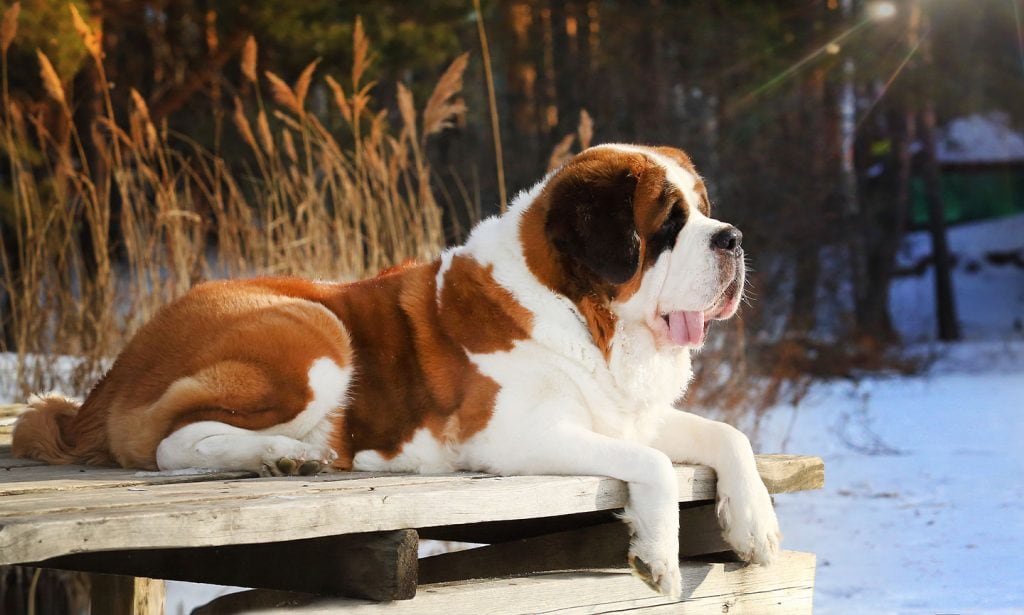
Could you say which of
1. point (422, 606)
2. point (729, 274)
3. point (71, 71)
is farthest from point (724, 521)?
point (71, 71)

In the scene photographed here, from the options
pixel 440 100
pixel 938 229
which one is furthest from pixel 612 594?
pixel 938 229

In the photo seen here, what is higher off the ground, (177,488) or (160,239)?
(160,239)

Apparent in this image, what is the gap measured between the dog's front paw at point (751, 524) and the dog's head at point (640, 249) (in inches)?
14.1

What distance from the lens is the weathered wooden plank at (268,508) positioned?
1851 millimetres

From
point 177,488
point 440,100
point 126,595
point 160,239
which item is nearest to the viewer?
point 177,488

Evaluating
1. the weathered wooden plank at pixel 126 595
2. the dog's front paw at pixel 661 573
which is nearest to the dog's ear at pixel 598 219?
the dog's front paw at pixel 661 573

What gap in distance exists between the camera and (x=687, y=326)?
2.72 metres

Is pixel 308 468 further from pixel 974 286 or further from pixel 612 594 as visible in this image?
pixel 974 286

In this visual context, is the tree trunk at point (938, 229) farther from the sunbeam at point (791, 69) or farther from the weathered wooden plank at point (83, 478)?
the weathered wooden plank at point (83, 478)

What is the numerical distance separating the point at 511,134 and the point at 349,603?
36.1 ft

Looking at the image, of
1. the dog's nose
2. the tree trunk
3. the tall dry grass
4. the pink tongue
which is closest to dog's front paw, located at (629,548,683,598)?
the pink tongue

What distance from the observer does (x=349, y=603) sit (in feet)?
7.22

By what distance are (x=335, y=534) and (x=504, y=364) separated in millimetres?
654

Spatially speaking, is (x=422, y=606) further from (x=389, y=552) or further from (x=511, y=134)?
(x=511, y=134)
